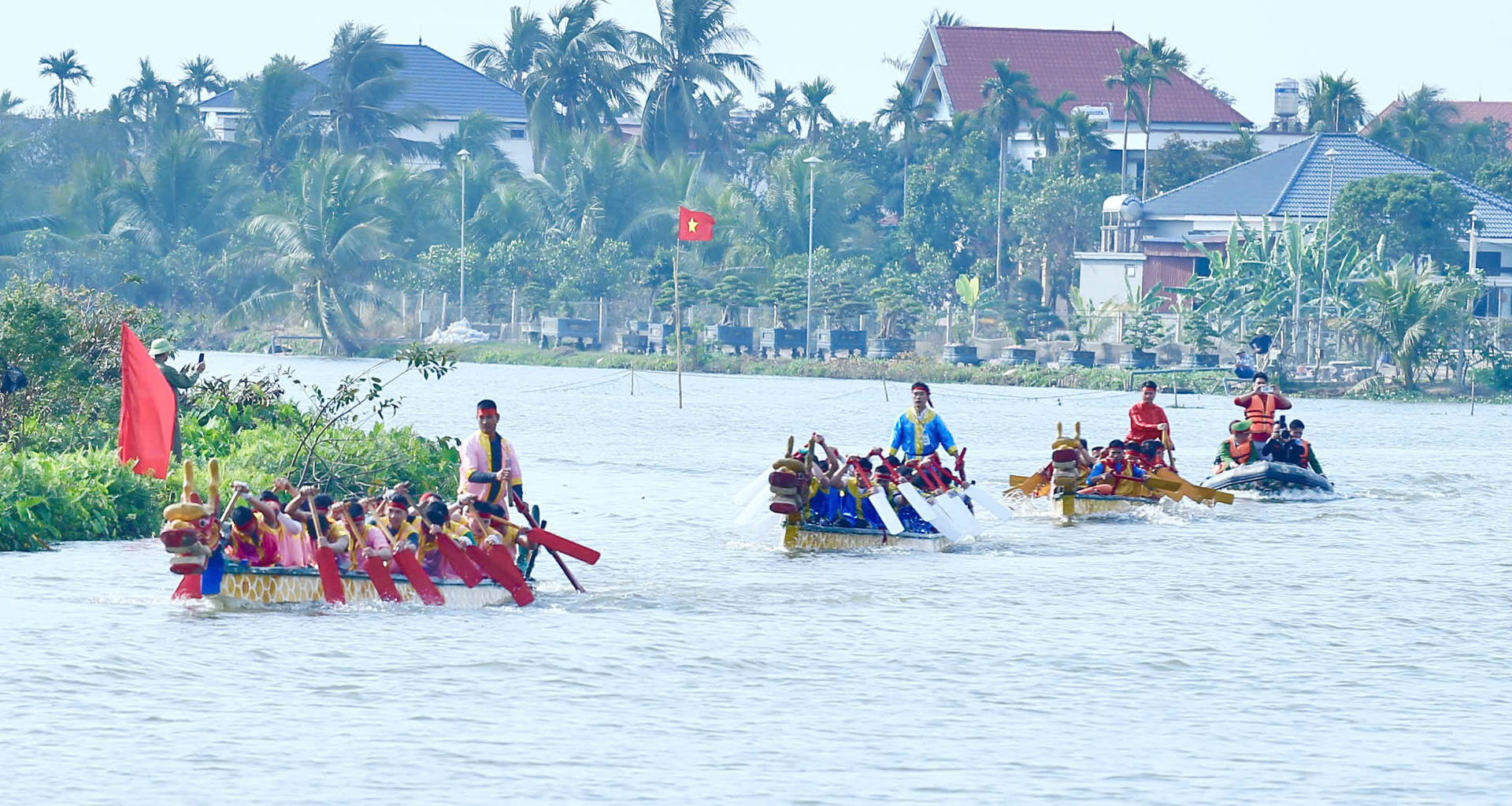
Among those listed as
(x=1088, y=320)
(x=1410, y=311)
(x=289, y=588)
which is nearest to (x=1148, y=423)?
(x=289, y=588)

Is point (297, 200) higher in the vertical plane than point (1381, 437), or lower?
higher

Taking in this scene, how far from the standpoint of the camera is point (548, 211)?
86188mm

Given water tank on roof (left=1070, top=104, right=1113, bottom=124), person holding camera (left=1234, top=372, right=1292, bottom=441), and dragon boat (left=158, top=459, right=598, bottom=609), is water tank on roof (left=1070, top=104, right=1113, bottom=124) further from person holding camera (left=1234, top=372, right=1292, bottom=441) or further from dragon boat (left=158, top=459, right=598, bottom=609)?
dragon boat (left=158, top=459, right=598, bottom=609)

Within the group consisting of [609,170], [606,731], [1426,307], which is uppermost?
[609,170]

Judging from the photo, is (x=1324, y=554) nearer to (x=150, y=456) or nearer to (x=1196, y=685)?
(x=1196, y=685)

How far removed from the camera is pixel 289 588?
60.6 feet

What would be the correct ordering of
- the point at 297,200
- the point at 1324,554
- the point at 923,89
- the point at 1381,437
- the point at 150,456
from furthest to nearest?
the point at 923,89, the point at 297,200, the point at 1381,437, the point at 1324,554, the point at 150,456

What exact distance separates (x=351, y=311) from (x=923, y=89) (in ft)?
99.8

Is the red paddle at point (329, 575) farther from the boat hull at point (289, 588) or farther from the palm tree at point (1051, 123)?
the palm tree at point (1051, 123)

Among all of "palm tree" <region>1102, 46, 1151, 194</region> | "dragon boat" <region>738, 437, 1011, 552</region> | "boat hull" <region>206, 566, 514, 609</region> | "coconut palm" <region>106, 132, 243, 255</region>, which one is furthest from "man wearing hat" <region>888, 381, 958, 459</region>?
"coconut palm" <region>106, 132, 243, 255</region>

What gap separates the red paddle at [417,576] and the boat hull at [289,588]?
6 cm

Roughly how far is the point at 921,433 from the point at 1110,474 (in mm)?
5256

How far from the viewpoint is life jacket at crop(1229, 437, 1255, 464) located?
31016mm

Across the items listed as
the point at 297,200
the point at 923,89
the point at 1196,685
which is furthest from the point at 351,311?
the point at 1196,685
